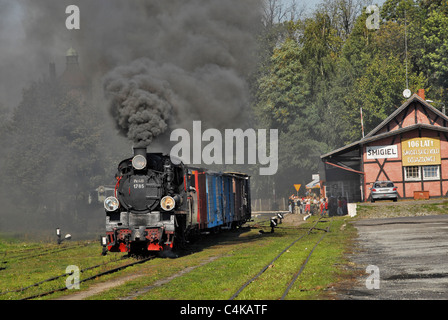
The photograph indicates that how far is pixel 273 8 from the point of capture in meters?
79.1

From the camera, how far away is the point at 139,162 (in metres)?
18.9

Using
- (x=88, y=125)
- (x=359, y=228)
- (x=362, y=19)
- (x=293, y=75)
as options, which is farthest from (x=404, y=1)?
(x=359, y=228)

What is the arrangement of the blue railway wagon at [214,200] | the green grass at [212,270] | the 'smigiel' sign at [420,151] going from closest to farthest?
the green grass at [212,270], the blue railway wagon at [214,200], the 'smigiel' sign at [420,151]

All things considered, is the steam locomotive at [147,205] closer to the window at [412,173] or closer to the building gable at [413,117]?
the window at [412,173]

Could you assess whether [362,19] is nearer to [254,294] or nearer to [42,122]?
[42,122]

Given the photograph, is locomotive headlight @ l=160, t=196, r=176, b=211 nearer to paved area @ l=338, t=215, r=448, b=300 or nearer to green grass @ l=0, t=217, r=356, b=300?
green grass @ l=0, t=217, r=356, b=300

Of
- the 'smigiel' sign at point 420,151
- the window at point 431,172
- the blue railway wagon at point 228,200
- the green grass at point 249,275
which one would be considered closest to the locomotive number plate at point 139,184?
the green grass at point 249,275

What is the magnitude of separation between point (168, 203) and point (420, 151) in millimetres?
30514

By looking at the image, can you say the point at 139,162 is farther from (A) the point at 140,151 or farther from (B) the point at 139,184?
(B) the point at 139,184

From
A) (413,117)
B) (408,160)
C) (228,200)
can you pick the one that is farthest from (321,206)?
(228,200)

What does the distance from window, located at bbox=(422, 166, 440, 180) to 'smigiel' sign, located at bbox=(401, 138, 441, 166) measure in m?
0.38

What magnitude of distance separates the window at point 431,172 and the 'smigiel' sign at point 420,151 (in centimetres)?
38

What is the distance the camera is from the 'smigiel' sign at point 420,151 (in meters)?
44.8

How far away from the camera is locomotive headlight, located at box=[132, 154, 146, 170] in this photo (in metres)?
18.9
